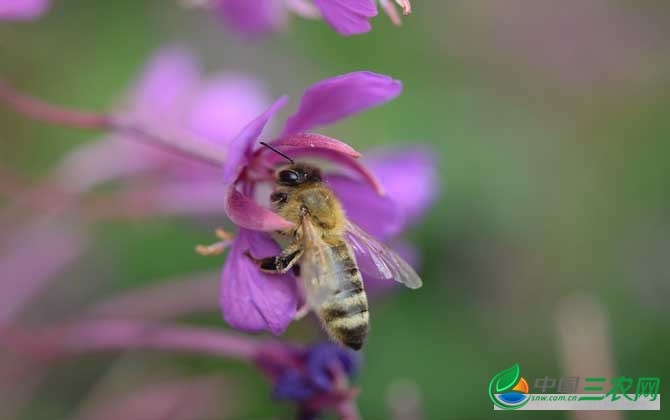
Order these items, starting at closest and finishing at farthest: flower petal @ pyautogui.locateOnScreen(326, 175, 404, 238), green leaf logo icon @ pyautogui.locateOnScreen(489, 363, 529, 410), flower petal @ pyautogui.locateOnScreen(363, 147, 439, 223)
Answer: flower petal @ pyautogui.locateOnScreen(326, 175, 404, 238) → flower petal @ pyautogui.locateOnScreen(363, 147, 439, 223) → green leaf logo icon @ pyautogui.locateOnScreen(489, 363, 529, 410)

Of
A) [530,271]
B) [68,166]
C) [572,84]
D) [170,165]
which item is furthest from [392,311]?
[572,84]

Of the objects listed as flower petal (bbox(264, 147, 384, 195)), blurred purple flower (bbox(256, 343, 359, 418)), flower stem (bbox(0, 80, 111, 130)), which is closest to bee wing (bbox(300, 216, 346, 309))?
flower petal (bbox(264, 147, 384, 195))

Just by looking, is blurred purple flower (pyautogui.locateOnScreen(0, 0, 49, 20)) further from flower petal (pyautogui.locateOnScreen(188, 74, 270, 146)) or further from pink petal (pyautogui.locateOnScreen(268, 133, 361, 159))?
flower petal (pyautogui.locateOnScreen(188, 74, 270, 146))

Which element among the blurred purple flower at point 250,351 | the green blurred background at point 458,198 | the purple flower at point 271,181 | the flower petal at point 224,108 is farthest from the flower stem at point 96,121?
the green blurred background at point 458,198

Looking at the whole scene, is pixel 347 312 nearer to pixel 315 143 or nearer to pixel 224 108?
pixel 315 143

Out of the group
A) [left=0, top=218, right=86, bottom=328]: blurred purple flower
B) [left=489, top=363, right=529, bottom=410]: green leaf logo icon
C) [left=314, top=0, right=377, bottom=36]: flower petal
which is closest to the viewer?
[left=314, top=0, right=377, bottom=36]: flower petal

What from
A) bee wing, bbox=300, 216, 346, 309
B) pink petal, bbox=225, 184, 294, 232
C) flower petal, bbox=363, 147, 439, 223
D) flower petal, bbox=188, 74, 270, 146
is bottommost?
flower petal, bbox=188, 74, 270, 146
